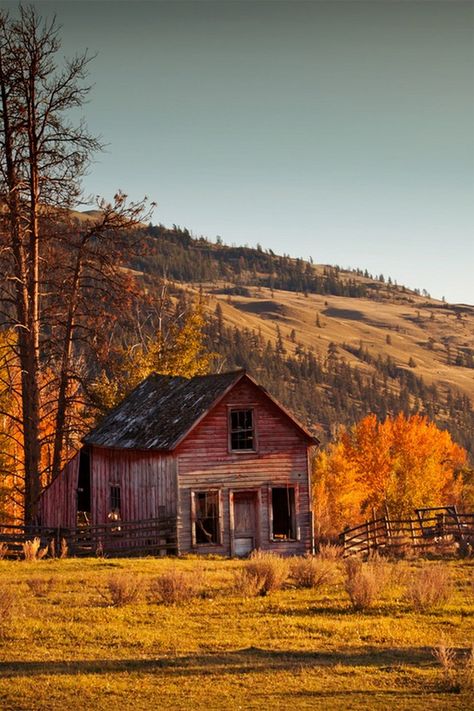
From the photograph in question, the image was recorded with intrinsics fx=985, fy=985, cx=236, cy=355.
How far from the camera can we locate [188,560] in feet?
105

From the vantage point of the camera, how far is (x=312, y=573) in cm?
2408

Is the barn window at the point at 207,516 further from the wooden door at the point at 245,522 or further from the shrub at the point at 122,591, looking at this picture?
the shrub at the point at 122,591

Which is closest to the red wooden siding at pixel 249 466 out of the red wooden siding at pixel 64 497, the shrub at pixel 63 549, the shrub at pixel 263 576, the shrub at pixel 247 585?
the shrub at pixel 63 549

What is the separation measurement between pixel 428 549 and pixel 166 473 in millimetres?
10030

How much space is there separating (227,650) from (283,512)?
79.9 feet

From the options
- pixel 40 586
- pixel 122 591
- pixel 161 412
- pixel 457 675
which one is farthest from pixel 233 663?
pixel 161 412

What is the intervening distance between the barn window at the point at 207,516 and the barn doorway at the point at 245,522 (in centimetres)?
80

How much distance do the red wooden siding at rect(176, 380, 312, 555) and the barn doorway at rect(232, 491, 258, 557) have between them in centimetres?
30

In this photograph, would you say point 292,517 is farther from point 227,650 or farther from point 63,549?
point 227,650

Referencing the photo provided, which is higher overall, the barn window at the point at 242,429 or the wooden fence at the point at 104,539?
the barn window at the point at 242,429

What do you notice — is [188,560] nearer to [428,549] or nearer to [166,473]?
[166,473]

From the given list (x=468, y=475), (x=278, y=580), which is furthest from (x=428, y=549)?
(x=468, y=475)

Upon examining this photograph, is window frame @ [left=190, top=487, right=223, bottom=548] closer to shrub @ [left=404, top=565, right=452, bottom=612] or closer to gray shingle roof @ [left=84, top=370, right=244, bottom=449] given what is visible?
gray shingle roof @ [left=84, top=370, right=244, bottom=449]

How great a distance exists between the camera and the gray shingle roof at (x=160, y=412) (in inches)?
1391
